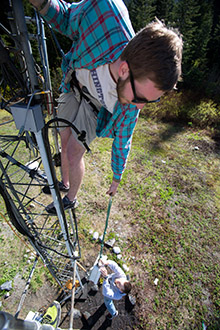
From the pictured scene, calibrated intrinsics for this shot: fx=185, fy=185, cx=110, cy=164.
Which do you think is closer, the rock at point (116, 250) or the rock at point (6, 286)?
the rock at point (6, 286)

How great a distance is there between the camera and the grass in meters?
2.86

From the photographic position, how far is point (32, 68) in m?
0.91

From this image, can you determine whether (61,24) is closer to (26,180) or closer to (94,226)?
(94,226)

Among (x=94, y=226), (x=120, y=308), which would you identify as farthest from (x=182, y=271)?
(x=94, y=226)

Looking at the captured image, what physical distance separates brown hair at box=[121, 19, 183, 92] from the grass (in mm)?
2980

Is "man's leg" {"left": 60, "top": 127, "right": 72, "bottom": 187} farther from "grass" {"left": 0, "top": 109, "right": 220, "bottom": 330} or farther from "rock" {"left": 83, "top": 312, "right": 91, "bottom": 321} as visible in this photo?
"rock" {"left": 83, "top": 312, "right": 91, "bottom": 321}

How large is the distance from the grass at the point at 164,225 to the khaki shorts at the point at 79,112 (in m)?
2.32

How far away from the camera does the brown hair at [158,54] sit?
1.10 metres

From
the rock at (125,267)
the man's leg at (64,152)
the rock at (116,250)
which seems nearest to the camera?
the man's leg at (64,152)

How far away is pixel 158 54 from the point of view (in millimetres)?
1099

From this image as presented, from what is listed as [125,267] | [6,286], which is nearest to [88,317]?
[125,267]

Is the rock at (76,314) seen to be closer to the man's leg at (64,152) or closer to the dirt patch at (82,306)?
the dirt patch at (82,306)

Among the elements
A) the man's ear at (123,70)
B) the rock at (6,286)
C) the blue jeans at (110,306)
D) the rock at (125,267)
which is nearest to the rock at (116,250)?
the rock at (125,267)

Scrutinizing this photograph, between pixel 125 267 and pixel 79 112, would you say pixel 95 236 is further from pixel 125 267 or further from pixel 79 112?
pixel 79 112
